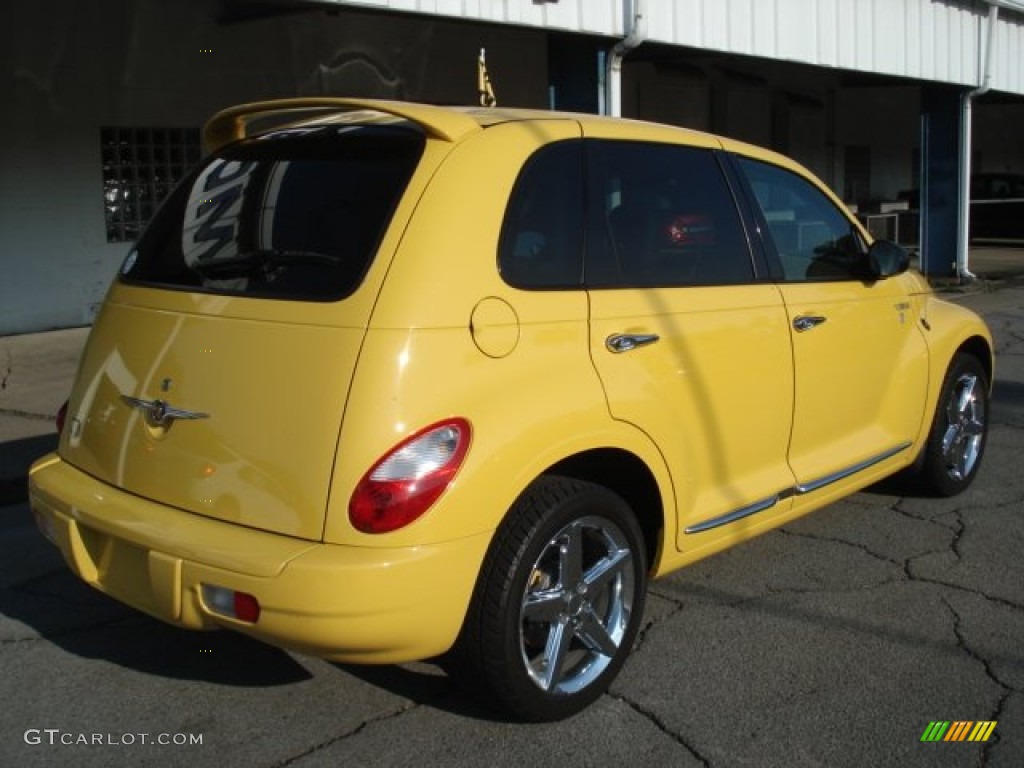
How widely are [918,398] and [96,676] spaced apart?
146 inches

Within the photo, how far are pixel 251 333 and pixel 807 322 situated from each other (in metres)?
2.22

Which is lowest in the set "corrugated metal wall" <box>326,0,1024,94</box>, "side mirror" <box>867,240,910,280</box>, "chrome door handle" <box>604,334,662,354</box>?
"chrome door handle" <box>604,334,662,354</box>

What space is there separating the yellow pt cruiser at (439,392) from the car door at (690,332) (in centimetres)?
1

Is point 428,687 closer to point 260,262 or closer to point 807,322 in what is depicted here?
point 260,262

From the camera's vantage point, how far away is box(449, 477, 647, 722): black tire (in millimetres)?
3186

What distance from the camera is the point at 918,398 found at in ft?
17.0

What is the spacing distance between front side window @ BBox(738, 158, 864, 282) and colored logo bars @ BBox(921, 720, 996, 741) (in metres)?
1.78

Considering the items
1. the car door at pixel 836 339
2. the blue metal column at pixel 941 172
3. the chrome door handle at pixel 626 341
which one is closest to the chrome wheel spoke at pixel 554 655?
the chrome door handle at pixel 626 341

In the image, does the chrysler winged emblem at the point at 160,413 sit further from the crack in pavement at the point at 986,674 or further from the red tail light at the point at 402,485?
the crack in pavement at the point at 986,674

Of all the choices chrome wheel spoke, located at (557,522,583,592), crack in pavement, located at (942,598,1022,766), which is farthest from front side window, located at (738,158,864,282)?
chrome wheel spoke, located at (557,522,583,592)

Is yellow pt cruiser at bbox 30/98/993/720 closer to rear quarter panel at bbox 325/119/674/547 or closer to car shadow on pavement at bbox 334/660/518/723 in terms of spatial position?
rear quarter panel at bbox 325/119/674/547

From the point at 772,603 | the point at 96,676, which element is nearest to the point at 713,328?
the point at 772,603

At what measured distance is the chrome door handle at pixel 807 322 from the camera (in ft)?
14.2

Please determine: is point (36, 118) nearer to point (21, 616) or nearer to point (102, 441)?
point (21, 616)
